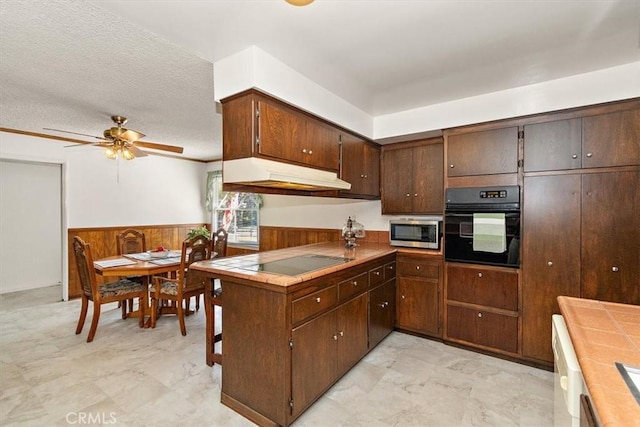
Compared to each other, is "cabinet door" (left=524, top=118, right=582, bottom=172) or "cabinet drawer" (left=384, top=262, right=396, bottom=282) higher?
"cabinet door" (left=524, top=118, right=582, bottom=172)

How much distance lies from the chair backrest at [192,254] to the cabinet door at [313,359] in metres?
1.84

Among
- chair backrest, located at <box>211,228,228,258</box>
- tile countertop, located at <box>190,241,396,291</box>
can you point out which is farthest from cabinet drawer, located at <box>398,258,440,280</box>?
chair backrest, located at <box>211,228,228,258</box>

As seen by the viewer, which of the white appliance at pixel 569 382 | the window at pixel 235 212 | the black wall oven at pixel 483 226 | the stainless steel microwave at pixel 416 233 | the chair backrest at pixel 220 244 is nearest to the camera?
the white appliance at pixel 569 382

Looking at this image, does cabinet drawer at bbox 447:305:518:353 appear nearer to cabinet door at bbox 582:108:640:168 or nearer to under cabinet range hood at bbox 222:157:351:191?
cabinet door at bbox 582:108:640:168

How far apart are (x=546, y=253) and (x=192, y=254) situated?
3.40 metres

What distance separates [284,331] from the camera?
1783 mm

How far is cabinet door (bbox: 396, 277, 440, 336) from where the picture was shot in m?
3.08

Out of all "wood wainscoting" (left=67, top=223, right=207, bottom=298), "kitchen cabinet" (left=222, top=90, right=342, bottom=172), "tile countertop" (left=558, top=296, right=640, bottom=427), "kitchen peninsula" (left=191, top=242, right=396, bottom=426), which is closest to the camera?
"tile countertop" (left=558, top=296, right=640, bottom=427)

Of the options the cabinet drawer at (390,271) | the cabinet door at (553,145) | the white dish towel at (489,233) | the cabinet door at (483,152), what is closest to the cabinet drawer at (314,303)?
the cabinet drawer at (390,271)

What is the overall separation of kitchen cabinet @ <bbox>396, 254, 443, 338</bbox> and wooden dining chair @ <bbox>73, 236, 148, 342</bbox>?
9.60 feet

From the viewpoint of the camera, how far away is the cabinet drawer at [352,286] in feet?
7.59

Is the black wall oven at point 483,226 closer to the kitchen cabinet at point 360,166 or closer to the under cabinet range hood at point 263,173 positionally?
the kitchen cabinet at point 360,166

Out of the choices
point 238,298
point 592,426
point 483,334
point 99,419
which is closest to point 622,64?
point 483,334

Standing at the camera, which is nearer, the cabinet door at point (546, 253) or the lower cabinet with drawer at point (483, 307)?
the cabinet door at point (546, 253)
